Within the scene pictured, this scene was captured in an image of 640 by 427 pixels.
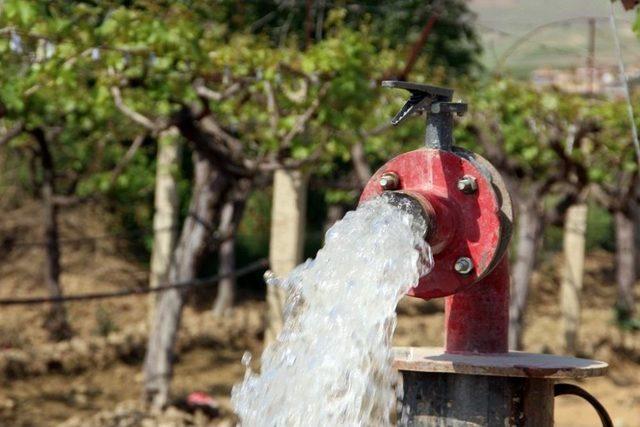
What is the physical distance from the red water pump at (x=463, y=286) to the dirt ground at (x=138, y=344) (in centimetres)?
615

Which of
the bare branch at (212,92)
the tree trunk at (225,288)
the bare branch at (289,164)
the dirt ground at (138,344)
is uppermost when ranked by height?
the bare branch at (212,92)

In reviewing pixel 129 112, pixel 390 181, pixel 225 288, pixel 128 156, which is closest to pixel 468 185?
pixel 390 181

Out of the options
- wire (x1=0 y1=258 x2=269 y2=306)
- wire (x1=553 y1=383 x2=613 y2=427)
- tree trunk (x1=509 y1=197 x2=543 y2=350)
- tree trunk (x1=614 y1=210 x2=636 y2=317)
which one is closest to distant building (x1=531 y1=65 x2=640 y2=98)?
tree trunk (x1=509 y1=197 x2=543 y2=350)

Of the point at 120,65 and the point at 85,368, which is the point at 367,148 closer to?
the point at 85,368

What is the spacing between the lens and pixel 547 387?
2381mm

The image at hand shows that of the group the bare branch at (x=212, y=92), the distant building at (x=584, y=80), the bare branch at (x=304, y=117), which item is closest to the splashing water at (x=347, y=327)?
the bare branch at (x=212, y=92)

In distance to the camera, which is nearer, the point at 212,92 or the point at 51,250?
the point at 212,92

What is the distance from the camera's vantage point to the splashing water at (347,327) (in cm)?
229

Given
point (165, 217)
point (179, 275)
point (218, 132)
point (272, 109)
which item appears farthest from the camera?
point (165, 217)

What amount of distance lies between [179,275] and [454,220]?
21.9ft

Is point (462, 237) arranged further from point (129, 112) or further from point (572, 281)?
point (572, 281)

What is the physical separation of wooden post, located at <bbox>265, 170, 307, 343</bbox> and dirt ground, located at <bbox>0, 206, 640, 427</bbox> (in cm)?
90

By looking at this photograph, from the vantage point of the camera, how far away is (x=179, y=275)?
29.0 ft

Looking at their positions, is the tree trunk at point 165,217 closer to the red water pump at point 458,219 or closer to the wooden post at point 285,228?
the wooden post at point 285,228
